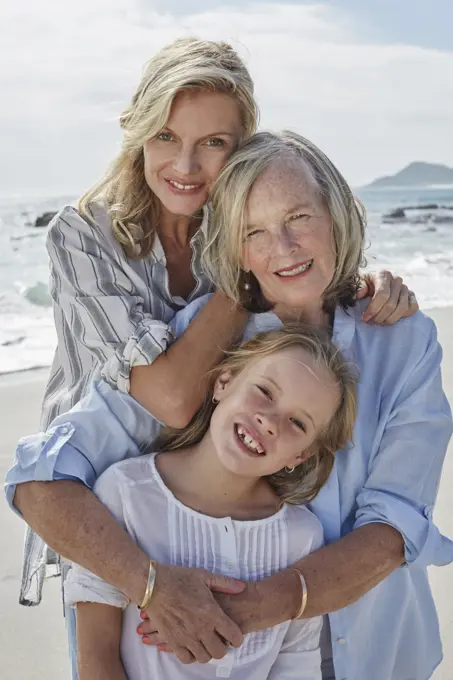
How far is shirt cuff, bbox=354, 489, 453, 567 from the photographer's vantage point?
207 cm

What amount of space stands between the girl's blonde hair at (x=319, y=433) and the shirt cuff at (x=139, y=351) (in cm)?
14

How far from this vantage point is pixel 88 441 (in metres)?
2.17

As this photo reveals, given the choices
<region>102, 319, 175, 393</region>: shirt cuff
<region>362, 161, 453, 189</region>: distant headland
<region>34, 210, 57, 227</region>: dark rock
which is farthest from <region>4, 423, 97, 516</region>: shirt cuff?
<region>362, 161, 453, 189</region>: distant headland

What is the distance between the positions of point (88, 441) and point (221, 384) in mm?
330

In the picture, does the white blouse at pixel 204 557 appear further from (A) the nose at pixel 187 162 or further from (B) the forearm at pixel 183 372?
(A) the nose at pixel 187 162

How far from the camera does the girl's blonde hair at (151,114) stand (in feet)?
7.34

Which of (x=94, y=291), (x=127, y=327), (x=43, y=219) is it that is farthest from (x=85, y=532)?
(x=43, y=219)

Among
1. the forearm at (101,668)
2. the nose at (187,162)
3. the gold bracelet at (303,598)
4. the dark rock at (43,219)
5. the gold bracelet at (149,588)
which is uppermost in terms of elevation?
the nose at (187,162)

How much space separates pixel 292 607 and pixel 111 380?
2.16ft

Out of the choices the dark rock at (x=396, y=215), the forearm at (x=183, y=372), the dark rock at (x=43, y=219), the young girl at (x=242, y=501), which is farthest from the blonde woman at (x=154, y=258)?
the dark rock at (x=396, y=215)

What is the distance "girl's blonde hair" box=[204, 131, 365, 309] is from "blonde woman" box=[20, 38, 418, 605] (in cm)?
8

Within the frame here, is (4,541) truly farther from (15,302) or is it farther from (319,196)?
(15,302)

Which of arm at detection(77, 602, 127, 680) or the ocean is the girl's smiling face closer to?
arm at detection(77, 602, 127, 680)

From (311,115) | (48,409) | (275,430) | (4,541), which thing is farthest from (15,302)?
(311,115)
